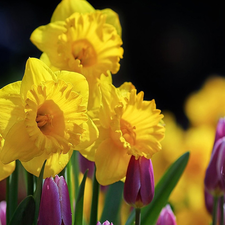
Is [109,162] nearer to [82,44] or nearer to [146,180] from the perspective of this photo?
[146,180]

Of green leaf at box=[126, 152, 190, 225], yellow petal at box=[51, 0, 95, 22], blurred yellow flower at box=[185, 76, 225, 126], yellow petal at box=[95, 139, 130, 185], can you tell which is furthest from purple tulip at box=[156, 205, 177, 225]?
blurred yellow flower at box=[185, 76, 225, 126]

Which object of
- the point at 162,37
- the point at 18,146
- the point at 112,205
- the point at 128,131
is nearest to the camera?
the point at 18,146

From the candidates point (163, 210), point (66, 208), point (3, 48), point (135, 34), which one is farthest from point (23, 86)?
point (135, 34)

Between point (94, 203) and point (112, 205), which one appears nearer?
point (94, 203)

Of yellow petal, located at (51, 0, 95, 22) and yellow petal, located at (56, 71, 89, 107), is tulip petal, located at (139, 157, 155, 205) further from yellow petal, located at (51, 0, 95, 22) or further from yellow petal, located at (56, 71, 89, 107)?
yellow petal, located at (51, 0, 95, 22)

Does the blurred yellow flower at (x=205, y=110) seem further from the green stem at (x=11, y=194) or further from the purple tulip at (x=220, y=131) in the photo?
the green stem at (x=11, y=194)

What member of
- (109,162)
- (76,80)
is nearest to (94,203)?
(109,162)
